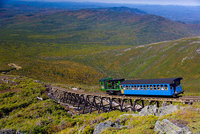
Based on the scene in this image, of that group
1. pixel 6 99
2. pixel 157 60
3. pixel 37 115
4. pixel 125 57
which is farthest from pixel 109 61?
pixel 37 115

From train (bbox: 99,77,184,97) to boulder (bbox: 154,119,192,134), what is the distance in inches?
456

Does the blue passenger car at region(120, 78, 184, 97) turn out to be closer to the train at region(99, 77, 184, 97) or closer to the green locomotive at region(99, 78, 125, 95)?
the train at region(99, 77, 184, 97)

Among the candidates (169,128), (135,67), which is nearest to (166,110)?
(169,128)

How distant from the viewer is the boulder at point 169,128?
13289mm

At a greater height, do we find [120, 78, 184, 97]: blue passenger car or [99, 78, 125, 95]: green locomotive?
[120, 78, 184, 97]: blue passenger car

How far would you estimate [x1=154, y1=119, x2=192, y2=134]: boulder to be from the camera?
1329cm

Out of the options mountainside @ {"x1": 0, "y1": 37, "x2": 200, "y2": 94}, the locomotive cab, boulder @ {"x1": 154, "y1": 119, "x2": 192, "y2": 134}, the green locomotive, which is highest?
boulder @ {"x1": 154, "y1": 119, "x2": 192, "y2": 134}

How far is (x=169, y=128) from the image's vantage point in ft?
47.5

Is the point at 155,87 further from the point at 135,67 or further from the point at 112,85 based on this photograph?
the point at 135,67

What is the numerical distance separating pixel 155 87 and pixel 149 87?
1.08 metres

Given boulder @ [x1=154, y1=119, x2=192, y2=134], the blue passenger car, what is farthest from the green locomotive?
boulder @ [x1=154, y1=119, x2=192, y2=134]

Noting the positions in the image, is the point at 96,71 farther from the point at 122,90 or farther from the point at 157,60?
the point at 122,90

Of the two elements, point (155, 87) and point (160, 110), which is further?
point (155, 87)

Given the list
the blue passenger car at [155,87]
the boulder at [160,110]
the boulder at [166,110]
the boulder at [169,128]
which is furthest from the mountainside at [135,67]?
the boulder at [169,128]
